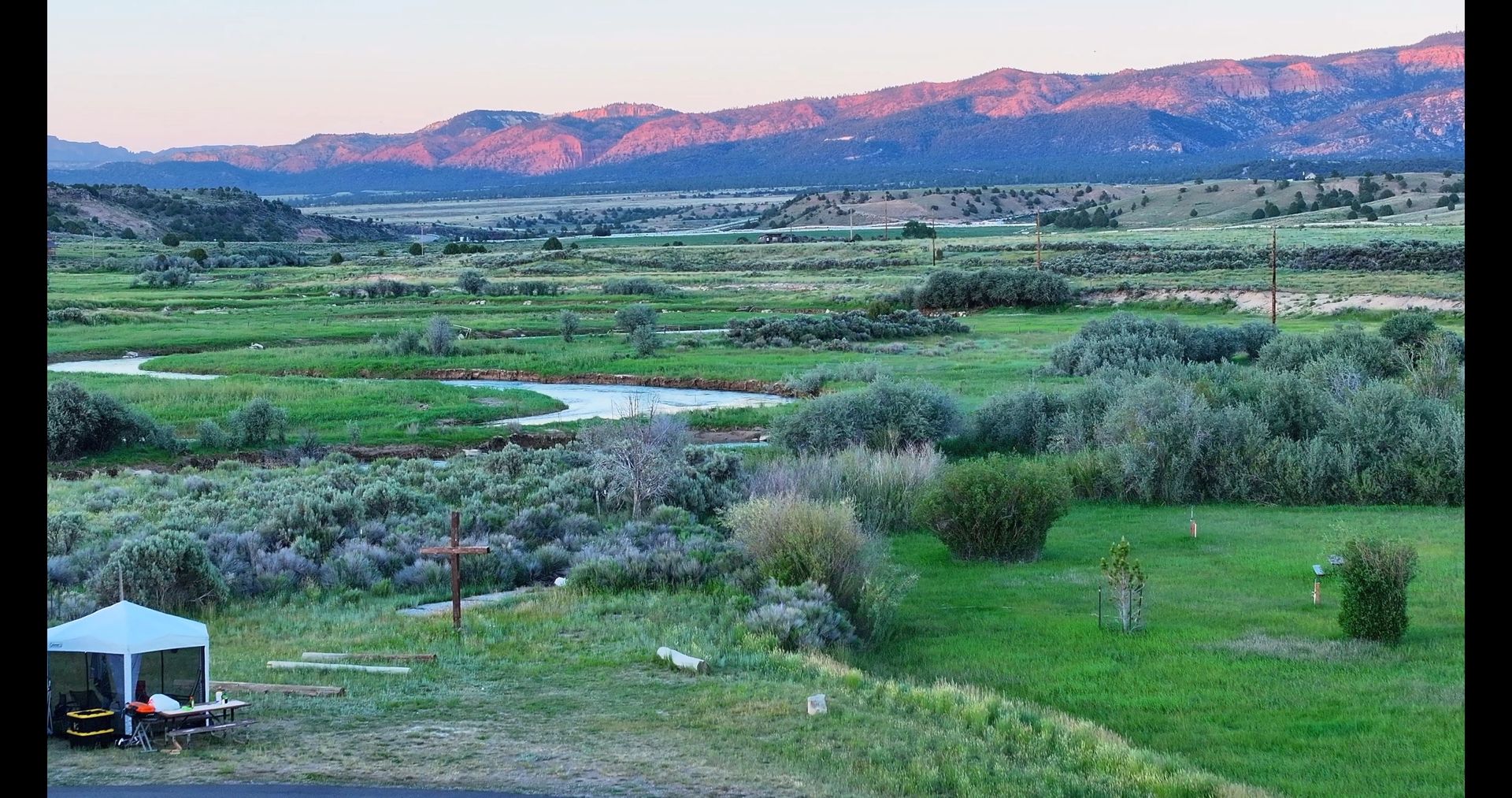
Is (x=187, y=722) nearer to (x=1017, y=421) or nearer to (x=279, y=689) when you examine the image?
(x=279, y=689)

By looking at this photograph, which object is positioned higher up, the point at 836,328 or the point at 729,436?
the point at 836,328

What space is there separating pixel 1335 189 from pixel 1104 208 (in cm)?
2374

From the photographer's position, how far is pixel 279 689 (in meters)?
13.2

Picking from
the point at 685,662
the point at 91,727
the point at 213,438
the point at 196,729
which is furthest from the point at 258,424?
the point at 196,729

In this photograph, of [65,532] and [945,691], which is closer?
[945,691]

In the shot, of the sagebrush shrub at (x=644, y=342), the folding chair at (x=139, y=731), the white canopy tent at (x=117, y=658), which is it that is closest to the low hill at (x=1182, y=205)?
the sagebrush shrub at (x=644, y=342)

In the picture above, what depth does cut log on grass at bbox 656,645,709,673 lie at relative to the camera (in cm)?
1488

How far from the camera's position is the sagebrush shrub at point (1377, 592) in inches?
636

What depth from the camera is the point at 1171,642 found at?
Result: 16.7 metres

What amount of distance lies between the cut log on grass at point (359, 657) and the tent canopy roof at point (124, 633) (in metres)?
3.18

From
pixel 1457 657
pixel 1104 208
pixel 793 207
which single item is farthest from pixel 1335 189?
pixel 1457 657

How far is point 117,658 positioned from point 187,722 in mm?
784

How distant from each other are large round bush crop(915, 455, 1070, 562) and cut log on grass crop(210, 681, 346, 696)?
11.4m

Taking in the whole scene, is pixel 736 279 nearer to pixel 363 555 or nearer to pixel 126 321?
pixel 126 321
